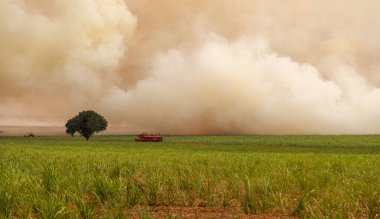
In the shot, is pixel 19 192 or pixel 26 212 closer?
pixel 26 212

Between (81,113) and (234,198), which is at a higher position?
(81,113)

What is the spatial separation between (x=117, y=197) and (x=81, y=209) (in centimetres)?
144

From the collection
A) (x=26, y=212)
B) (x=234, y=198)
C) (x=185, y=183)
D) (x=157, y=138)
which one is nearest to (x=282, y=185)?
(x=234, y=198)

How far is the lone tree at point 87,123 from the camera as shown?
386 feet

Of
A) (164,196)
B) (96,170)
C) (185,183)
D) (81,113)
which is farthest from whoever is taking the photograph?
(81,113)

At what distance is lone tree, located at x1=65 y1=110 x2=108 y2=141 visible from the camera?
11775 cm

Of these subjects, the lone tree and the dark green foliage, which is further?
the dark green foliage

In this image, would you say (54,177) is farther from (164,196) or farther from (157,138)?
(157,138)

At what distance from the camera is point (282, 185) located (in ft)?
31.5

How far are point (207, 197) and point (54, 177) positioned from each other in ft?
13.7

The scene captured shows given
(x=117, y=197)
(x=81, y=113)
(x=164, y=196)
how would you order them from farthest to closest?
(x=81, y=113) < (x=164, y=196) < (x=117, y=197)

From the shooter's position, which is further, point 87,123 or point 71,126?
point 71,126

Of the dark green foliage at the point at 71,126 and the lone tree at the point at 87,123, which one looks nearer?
the lone tree at the point at 87,123

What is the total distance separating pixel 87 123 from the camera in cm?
11744
